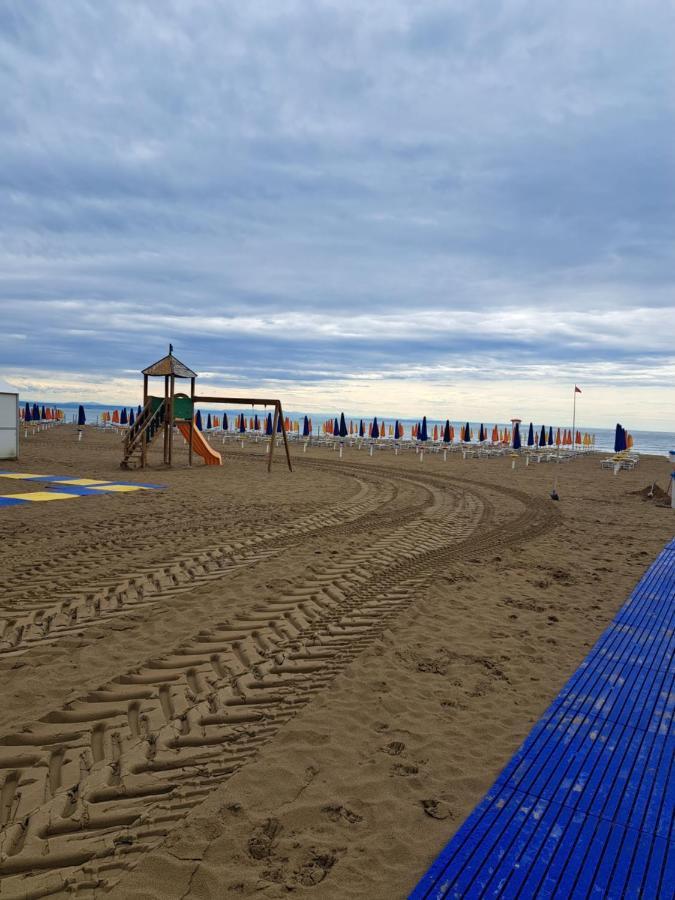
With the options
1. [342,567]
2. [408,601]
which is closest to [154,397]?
[342,567]

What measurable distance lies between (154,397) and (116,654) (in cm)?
1553

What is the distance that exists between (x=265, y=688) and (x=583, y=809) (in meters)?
2.21

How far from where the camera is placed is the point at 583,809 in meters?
2.83

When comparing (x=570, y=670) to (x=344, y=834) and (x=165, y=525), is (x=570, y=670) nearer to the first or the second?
(x=344, y=834)

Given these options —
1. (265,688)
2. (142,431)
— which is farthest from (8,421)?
(265,688)

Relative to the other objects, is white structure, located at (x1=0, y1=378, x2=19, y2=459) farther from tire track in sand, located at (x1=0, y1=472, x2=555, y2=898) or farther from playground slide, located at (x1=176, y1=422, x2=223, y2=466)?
tire track in sand, located at (x1=0, y1=472, x2=555, y2=898)

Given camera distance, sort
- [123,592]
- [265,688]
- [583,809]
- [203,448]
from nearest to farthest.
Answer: [583,809]
[265,688]
[123,592]
[203,448]

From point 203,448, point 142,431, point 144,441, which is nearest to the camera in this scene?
point 144,441

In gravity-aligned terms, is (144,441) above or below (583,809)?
above

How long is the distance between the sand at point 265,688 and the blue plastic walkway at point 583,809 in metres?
0.15

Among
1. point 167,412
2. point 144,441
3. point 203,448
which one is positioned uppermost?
point 167,412

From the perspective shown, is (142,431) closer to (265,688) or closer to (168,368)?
(168,368)

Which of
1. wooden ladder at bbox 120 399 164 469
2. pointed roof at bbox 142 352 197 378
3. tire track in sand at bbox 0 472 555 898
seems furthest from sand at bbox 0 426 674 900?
pointed roof at bbox 142 352 197 378

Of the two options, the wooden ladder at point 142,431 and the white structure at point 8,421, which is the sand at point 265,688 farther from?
the white structure at point 8,421
